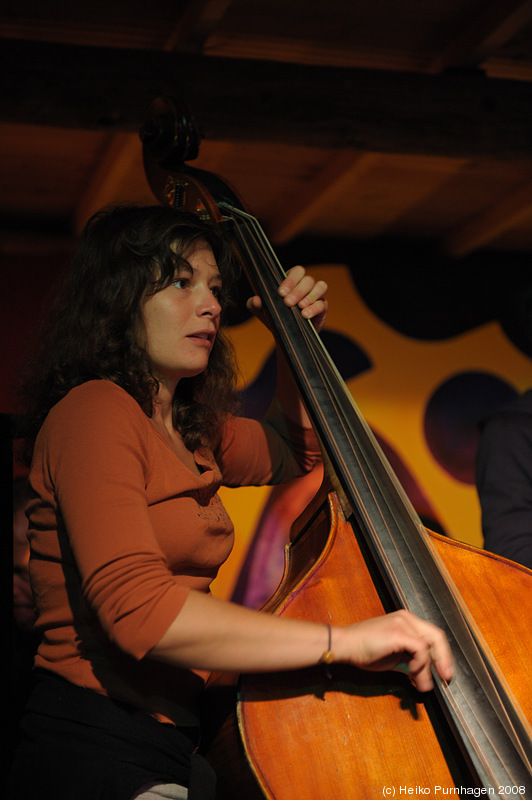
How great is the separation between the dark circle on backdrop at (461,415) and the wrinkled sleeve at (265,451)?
1.87m

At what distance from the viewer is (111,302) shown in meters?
1.26

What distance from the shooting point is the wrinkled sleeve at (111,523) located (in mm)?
876

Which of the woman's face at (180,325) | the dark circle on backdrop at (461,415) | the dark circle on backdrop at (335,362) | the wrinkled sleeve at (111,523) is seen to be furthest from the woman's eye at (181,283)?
the dark circle on backdrop at (461,415)

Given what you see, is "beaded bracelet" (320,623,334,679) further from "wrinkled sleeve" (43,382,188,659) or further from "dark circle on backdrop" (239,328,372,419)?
"dark circle on backdrop" (239,328,372,419)

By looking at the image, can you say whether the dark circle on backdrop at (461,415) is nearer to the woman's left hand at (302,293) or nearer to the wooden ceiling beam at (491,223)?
the wooden ceiling beam at (491,223)

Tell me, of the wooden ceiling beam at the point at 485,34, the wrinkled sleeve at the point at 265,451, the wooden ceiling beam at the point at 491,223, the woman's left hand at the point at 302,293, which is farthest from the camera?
the wooden ceiling beam at the point at 491,223

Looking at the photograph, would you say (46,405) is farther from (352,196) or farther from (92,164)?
(352,196)

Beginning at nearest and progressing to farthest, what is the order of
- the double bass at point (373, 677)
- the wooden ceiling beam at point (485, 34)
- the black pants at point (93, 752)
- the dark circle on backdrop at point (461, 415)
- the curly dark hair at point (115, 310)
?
1. the double bass at point (373, 677)
2. the black pants at point (93, 752)
3. the curly dark hair at point (115, 310)
4. the wooden ceiling beam at point (485, 34)
5. the dark circle on backdrop at point (461, 415)

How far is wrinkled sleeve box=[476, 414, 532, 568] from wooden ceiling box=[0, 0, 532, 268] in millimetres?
1072

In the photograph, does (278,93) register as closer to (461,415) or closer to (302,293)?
(302,293)

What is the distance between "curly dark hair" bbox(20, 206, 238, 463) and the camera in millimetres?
1229

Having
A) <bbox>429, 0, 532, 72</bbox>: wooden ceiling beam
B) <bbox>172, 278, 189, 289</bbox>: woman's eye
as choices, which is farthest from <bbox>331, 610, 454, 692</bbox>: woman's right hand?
<bbox>429, 0, 532, 72</bbox>: wooden ceiling beam

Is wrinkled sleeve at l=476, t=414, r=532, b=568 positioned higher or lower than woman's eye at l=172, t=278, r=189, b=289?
lower

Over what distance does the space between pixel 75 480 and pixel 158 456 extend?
0.61ft
